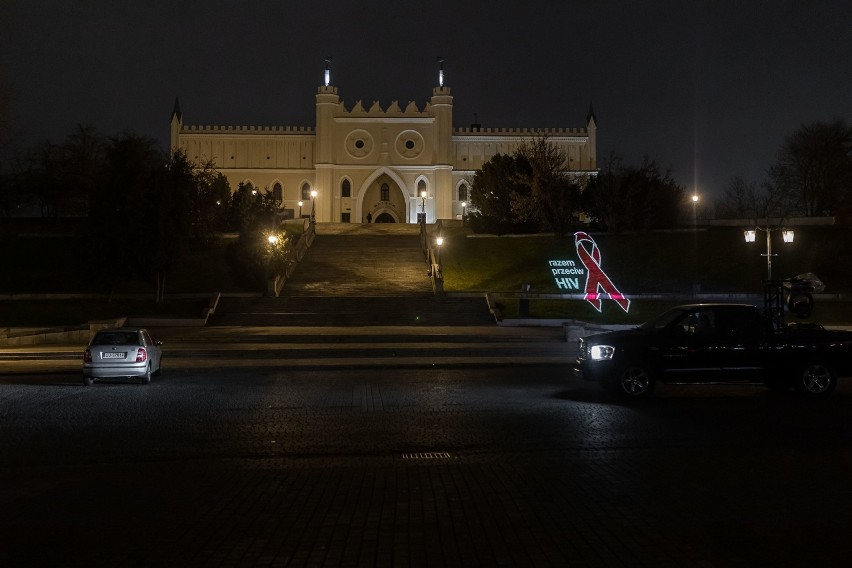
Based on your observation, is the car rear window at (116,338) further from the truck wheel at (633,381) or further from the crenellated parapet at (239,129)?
the crenellated parapet at (239,129)

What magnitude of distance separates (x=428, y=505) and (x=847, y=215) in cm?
5044

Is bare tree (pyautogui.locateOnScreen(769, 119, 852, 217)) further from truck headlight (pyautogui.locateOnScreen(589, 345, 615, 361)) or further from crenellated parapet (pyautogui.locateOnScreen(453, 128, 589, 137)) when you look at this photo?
truck headlight (pyautogui.locateOnScreen(589, 345, 615, 361))

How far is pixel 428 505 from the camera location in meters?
6.61

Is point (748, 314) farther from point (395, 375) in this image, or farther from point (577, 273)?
point (577, 273)

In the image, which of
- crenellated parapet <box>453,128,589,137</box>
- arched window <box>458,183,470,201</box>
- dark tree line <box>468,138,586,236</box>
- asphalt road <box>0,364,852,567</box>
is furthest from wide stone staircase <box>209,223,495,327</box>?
crenellated parapet <box>453,128,589,137</box>

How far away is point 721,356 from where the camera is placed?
44.6ft

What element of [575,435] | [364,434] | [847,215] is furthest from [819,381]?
[847,215]

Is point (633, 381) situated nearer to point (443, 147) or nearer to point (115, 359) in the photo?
point (115, 359)

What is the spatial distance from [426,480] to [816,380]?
9.13 meters

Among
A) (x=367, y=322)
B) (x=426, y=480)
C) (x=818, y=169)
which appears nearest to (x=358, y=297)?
(x=367, y=322)

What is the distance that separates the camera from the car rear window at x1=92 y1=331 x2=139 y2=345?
16047 mm

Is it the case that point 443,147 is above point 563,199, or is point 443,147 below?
above

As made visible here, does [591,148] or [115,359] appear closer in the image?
[115,359]

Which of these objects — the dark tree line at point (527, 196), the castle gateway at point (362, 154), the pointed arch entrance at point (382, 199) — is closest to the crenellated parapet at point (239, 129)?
the castle gateway at point (362, 154)
